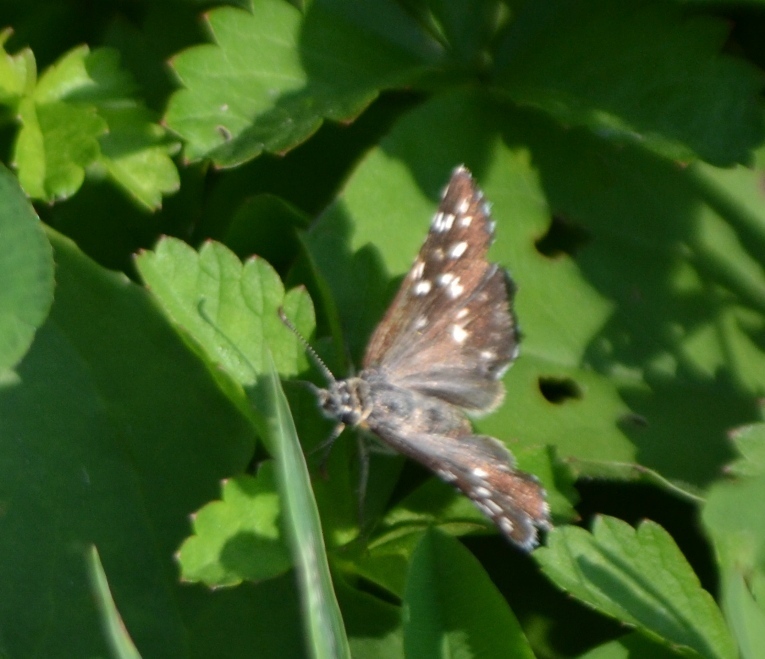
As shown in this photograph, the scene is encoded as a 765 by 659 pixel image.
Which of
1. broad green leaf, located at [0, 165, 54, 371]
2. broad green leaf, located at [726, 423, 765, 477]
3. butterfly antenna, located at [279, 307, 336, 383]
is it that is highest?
broad green leaf, located at [726, 423, 765, 477]

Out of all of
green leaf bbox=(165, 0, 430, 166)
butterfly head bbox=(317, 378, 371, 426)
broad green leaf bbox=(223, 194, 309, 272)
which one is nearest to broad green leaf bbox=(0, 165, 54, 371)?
green leaf bbox=(165, 0, 430, 166)

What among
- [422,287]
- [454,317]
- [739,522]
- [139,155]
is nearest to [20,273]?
[139,155]

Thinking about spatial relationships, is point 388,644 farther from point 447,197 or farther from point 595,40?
point 595,40

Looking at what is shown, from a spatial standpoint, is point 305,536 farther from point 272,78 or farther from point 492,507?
point 272,78

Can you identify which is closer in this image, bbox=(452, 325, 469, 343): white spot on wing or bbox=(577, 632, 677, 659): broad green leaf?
bbox=(577, 632, 677, 659): broad green leaf

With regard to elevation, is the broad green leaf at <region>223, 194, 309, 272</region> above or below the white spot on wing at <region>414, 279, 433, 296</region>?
below

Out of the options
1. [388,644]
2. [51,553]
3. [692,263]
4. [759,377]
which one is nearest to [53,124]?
[51,553]

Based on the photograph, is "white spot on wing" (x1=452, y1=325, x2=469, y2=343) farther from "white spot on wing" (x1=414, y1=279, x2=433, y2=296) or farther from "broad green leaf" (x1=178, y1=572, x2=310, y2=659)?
"broad green leaf" (x1=178, y1=572, x2=310, y2=659)
